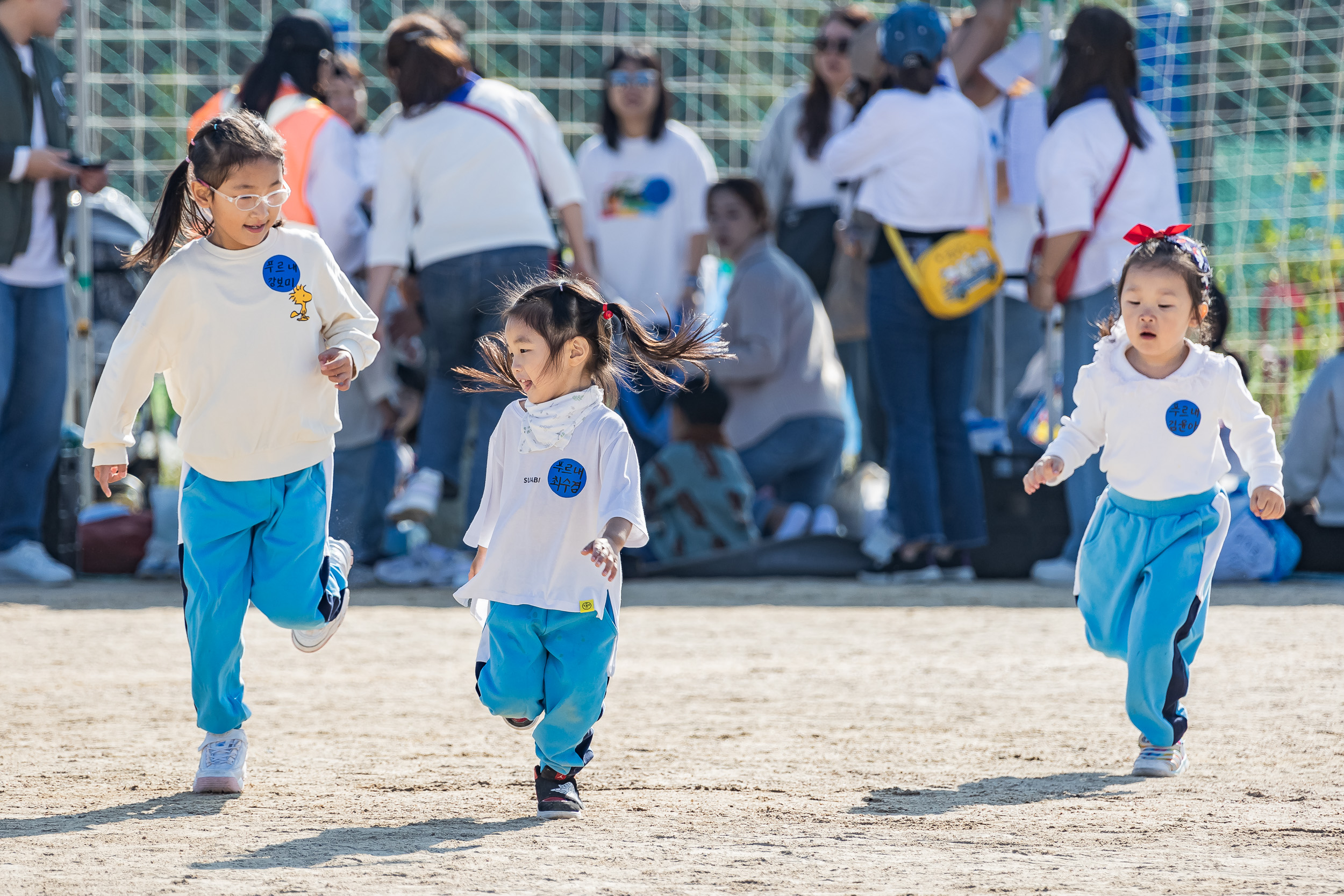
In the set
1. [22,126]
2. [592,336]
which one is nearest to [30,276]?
[22,126]

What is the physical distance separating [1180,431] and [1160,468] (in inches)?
3.7

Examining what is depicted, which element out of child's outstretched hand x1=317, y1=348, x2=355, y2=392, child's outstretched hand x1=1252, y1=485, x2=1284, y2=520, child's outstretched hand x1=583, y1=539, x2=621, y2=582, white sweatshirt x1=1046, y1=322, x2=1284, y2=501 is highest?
child's outstretched hand x1=317, y1=348, x2=355, y2=392

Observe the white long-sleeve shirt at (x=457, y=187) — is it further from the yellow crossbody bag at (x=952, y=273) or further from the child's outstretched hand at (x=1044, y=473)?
the child's outstretched hand at (x=1044, y=473)

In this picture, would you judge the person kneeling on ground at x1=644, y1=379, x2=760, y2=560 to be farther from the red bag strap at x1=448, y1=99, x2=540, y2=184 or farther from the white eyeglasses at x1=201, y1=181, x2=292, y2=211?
the white eyeglasses at x1=201, y1=181, x2=292, y2=211

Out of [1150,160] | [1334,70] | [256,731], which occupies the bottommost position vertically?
[256,731]

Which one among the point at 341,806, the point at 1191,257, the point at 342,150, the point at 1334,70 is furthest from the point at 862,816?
the point at 1334,70

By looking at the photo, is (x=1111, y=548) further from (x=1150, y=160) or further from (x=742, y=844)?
(x=1150, y=160)

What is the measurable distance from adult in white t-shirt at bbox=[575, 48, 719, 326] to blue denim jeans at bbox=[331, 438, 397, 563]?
127 centimetres

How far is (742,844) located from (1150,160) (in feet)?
14.1

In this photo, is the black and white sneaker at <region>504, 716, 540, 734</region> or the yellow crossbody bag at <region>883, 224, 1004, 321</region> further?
the yellow crossbody bag at <region>883, 224, 1004, 321</region>

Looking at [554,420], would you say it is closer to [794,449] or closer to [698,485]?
[698,485]

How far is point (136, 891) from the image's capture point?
8.51 ft

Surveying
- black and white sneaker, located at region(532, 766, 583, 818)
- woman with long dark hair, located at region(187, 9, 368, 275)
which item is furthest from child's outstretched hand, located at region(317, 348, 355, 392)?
woman with long dark hair, located at region(187, 9, 368, 275)

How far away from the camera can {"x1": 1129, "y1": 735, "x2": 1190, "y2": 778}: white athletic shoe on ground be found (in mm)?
3635
